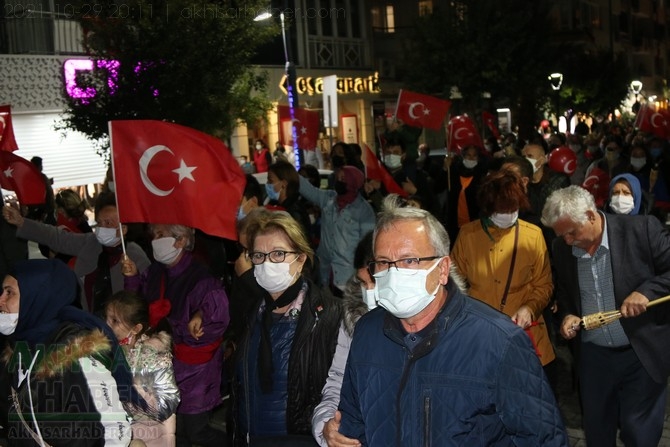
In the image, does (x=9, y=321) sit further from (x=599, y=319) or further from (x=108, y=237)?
(x=108, y=237)

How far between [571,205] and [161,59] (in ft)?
47.4

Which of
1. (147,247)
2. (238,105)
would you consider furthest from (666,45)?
(147,247)

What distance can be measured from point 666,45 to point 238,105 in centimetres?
8028

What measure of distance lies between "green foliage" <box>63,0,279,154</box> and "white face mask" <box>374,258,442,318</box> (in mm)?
15500

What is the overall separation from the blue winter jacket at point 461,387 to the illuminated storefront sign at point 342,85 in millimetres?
28800

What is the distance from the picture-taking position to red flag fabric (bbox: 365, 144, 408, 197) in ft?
33.8

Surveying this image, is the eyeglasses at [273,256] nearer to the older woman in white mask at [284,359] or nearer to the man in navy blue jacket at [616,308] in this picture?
the older woman in white mask at [284,359]

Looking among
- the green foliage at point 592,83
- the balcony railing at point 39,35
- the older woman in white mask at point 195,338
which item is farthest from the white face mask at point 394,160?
the green foliage at point 592,83

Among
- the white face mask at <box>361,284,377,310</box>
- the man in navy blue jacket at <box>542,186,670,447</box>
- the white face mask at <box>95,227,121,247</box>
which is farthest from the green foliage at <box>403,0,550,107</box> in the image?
the white face mask at <box>361,284,377,310</box>

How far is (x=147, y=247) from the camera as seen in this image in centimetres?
810

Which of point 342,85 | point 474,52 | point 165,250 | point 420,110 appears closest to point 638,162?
point 420,110

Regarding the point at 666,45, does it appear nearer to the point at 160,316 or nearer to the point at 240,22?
the point at 240,22

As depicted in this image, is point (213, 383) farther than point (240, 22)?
No

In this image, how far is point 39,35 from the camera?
75.4 ft
